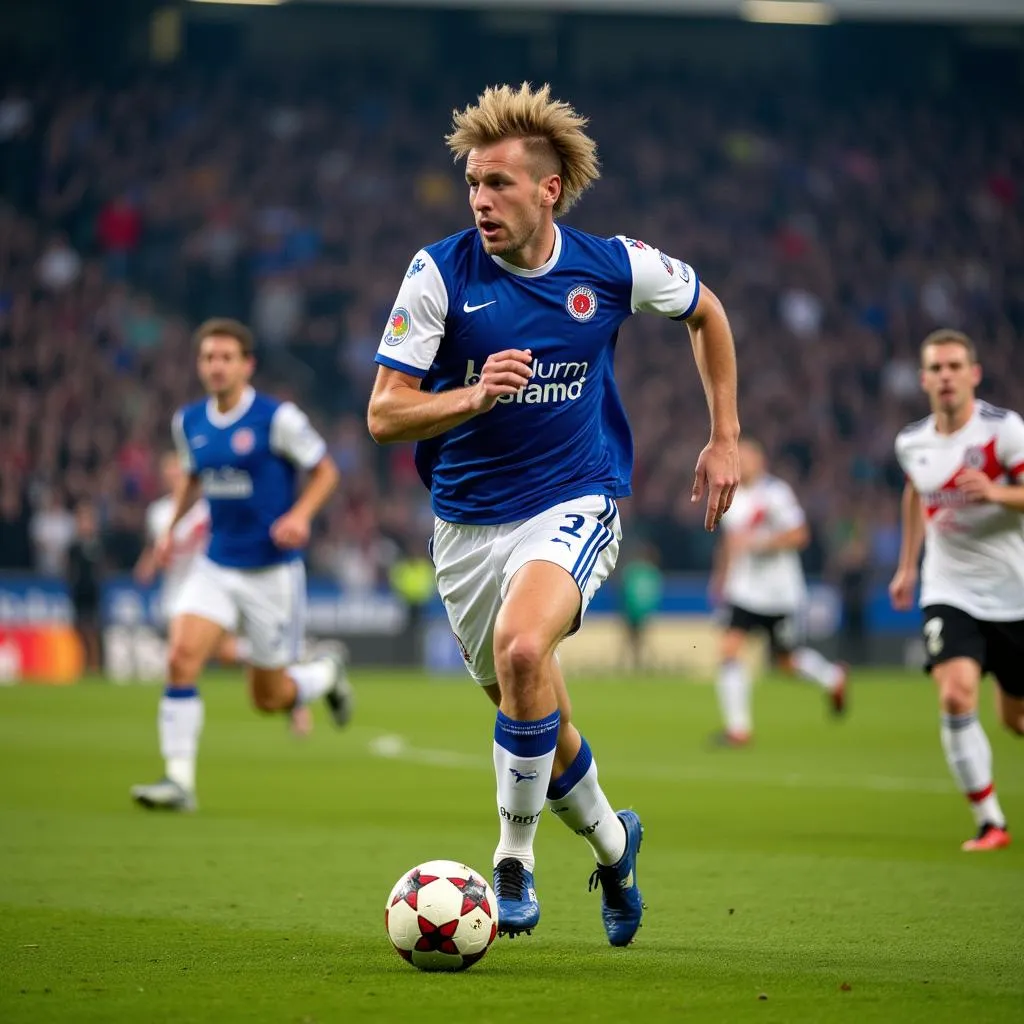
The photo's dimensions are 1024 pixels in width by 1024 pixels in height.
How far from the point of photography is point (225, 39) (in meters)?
39.5

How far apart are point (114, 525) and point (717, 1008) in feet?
76.1

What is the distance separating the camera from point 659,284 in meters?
6.59

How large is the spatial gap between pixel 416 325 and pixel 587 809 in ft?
5.93

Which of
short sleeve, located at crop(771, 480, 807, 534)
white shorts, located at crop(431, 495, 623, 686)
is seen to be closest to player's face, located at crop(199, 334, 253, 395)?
white shorts, located at crop(431, 495, 623, 686)

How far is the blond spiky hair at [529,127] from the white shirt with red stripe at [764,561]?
1120 centimetres

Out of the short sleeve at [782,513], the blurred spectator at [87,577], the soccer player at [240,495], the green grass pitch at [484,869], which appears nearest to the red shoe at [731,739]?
the green grass pitch at [484,869]

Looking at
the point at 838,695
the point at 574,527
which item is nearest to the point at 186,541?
the point at 838,695

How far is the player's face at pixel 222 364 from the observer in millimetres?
11477

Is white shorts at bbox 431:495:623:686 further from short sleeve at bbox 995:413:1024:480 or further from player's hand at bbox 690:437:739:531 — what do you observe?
short sleeve at bbox 995:413:1024:480

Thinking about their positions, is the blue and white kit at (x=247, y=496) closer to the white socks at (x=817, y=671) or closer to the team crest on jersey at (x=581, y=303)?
the team crest on jersey at (x=581, y=303)

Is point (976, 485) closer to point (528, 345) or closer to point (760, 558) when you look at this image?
point (528, 345)

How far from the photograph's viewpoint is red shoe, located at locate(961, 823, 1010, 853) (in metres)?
9.41

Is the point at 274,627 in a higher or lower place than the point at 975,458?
lower

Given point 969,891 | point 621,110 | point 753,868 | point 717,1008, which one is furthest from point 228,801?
point 621,110
